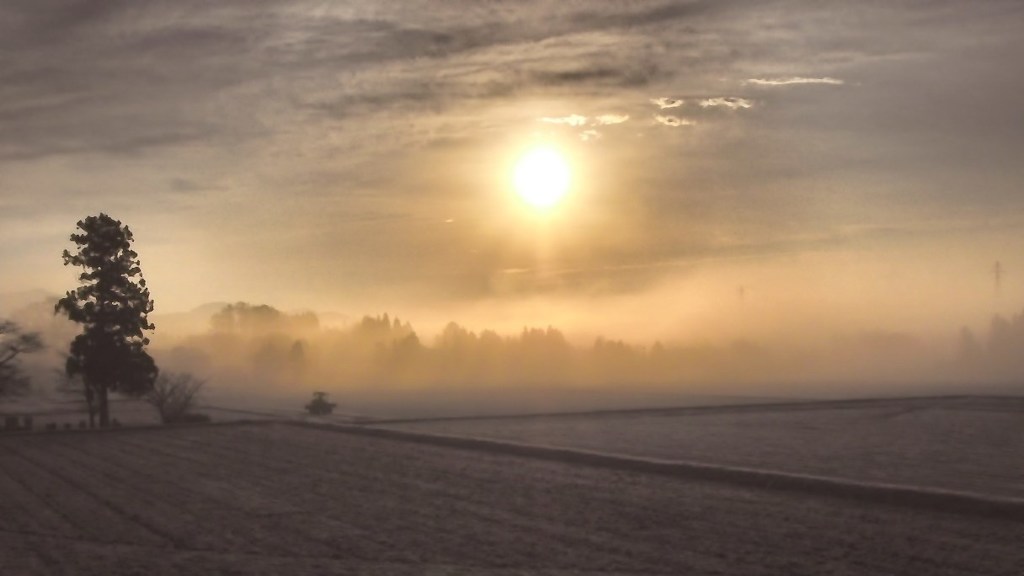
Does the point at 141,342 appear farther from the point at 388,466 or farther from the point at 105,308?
the point at 388,466

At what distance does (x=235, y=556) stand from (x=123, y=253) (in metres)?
41.1

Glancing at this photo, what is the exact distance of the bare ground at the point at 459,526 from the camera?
48.3 ft

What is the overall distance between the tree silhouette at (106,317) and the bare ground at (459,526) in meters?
25.1

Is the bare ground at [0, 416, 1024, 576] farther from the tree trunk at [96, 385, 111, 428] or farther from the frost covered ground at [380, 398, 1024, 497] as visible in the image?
the tree trunk at [96, 385, 111, 428]

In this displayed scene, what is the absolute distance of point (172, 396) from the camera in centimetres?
5756

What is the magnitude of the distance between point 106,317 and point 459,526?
130 ft

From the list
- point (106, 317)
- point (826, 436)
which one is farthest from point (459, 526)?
point (106, 317)

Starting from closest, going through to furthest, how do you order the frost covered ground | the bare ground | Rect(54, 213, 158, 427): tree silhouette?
the bare ground
the frost covered ground
Rect(54, 213, 158, 427): tree silhouette

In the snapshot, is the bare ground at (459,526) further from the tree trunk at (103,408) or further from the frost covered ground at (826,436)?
the tree trunk at (103,408)

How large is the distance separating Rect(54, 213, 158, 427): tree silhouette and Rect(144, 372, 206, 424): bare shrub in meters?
2.78

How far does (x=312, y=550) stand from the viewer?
16.0 meters

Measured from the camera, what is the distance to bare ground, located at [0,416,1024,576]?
14.7m

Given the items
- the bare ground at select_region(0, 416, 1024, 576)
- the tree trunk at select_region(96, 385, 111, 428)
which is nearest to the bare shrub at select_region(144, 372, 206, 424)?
the tree trunk at select_region(96, 385, 111, 428)

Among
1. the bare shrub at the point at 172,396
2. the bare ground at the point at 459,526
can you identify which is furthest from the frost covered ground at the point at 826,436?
the bare shrub at the point at 172,396
